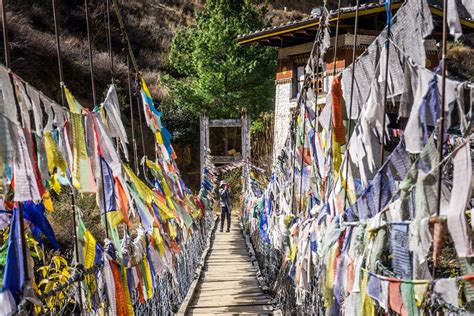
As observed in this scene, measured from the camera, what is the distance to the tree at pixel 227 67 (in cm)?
1825

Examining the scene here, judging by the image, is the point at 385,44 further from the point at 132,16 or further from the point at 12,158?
the point at 132,16

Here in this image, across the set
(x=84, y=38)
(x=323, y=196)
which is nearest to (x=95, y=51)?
(x=84, y=38)

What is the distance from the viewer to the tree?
1825cm

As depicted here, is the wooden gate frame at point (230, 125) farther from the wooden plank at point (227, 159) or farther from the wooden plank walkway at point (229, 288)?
the wooden plank walkway at point (229, 288)

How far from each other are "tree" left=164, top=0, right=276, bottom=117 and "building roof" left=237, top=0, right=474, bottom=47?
9.77 ft

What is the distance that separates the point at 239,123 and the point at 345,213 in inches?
631

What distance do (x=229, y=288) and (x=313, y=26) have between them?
24.7 feet

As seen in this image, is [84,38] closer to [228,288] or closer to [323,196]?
[228,288]

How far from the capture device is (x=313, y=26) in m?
12.5

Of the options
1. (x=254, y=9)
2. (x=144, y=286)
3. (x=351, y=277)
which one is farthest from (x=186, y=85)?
(x=351, y=277)

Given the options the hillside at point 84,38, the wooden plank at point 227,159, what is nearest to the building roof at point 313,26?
the wooden plank at point 227,159

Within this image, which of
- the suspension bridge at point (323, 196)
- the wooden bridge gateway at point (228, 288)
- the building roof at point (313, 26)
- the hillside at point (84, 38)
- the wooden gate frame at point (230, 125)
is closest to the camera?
the suspension bridge at point (323, 196)

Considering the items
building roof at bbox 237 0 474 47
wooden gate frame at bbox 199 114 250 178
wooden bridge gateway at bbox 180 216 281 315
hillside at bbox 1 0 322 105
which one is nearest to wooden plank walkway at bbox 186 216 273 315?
wooden bridge gateway at bbox 180 216 281 315

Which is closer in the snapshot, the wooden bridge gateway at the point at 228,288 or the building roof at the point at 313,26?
the wooden bridge gateway at the point at 228,288
